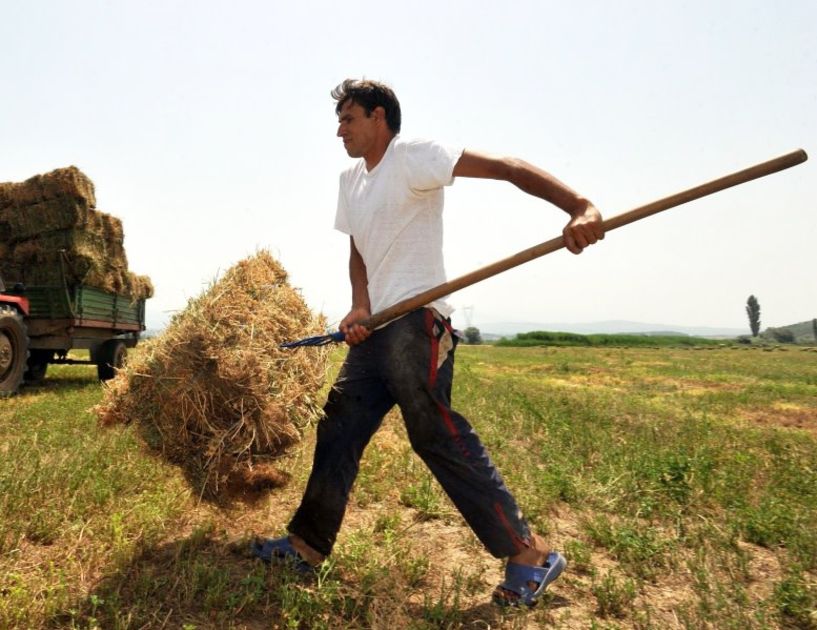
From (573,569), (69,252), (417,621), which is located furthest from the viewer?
(69,252)

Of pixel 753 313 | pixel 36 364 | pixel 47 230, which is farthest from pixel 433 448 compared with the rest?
pixel 753 313

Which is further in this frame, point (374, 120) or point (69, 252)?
point (69, 252)

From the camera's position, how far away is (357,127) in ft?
10.3

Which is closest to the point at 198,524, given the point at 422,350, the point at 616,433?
the point at 422,350

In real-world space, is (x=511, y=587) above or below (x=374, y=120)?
below

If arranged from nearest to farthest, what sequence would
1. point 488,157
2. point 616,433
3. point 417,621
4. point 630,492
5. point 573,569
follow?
point 417,621
point 488,157
point 573,569
point 630,492
point 616,433

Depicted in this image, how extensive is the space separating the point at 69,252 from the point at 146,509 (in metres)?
7.22

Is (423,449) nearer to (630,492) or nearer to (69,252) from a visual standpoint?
(630,492)

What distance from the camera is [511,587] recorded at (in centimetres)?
284

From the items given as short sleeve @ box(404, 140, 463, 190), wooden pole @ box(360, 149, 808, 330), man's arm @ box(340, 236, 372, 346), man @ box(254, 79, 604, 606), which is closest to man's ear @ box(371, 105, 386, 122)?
man @ box(254, 79, 604, 606)

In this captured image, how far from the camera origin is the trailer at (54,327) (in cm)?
819

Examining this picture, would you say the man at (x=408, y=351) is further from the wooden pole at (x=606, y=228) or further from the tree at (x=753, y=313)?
the tree at (x=753, y=313)

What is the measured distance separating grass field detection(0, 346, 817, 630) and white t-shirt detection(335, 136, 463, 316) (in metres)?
1.04

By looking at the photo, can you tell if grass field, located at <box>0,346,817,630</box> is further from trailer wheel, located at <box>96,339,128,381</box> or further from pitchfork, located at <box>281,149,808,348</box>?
trailer wheel, located at <box>96,339,128,381</box>
